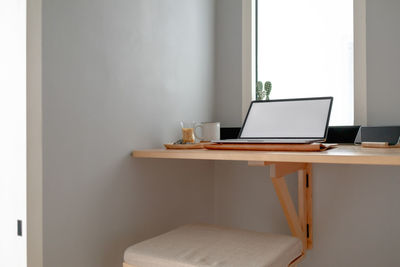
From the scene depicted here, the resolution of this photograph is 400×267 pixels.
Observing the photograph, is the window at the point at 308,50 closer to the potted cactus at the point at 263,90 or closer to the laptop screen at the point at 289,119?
the potted cactus at the point at 263,90

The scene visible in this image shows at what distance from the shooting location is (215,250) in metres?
1.14

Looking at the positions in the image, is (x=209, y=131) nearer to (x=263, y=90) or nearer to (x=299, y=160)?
(x=263, y=90)

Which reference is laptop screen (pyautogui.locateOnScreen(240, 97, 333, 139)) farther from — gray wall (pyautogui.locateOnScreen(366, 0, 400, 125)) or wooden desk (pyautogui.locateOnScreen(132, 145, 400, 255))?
gray wall (pyautogui.locateOnScreen(366, 0, 400, 125))

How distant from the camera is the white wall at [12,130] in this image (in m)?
1.18

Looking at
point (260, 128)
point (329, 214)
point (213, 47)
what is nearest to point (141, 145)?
point (260, 128)

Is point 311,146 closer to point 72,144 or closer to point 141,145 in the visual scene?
point 141,145

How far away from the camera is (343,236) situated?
1682 millimetres

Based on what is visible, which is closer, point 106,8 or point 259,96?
point 106,8

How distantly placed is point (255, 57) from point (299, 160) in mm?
1036

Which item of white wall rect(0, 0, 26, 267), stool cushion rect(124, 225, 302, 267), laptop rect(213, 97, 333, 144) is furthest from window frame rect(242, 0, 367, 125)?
white wall rect(0, 0, 26, 267)

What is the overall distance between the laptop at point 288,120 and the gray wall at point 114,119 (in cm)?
37

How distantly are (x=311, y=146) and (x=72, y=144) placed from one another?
0.83m

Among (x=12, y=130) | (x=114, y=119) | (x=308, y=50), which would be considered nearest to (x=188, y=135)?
(x=114, y=119)

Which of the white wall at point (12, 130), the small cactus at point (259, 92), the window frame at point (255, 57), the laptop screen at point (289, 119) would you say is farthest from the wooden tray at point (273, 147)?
the white wall at point (12, 130)
